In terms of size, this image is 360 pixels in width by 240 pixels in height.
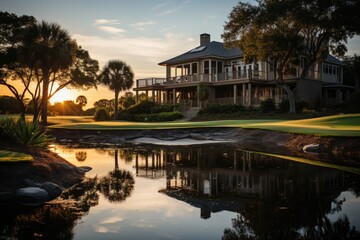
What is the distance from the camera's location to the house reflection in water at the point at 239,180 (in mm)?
7820

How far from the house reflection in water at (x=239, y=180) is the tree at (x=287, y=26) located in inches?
870

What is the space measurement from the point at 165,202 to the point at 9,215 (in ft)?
10.3

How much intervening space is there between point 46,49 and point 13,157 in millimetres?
29344

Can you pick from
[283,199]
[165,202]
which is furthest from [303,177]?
[165,202]

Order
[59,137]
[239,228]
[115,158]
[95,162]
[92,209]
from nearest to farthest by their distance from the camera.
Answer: [239,228], [92,209], [95,162], [115,158], [59,137]

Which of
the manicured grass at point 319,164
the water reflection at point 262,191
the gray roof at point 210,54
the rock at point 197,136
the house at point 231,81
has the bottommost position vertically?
the water reflection at point 262,191

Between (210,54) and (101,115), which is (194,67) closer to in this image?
(210,54)

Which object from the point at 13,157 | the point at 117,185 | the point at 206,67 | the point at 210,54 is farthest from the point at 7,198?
the point at 206,67

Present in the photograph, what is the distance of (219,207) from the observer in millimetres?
7414

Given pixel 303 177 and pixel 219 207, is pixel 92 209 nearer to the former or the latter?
pixel 219 207

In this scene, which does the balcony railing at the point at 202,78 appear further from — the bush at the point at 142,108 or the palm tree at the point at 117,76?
the bush at the point at 142,108

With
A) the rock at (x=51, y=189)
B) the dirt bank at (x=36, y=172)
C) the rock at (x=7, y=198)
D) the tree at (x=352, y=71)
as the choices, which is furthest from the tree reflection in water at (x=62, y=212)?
the tree at (x=352, y=71)

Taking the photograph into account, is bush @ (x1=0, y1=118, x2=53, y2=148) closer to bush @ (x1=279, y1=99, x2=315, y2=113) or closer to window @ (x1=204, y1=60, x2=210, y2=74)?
bush @ (x1=279, y1=99, x2=315, y2=113)

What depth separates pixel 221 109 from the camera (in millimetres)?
40406
